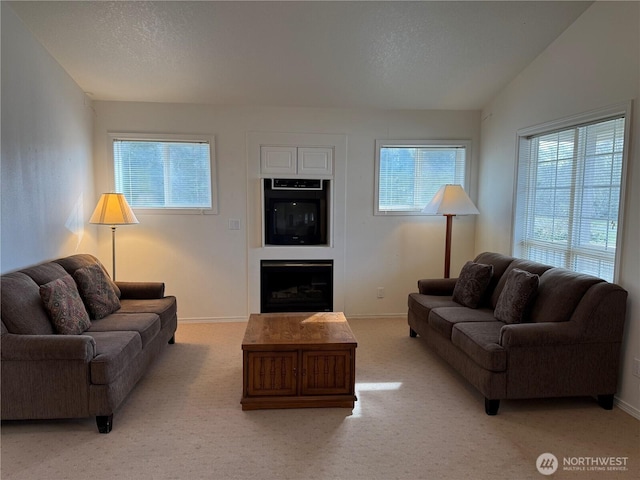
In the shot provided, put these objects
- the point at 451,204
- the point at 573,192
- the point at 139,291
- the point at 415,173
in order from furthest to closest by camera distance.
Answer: the point at 415,173
the point at 451,204
the point at 139,291
the point at 573,192

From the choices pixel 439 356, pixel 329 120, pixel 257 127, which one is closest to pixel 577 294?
pixel 439 356

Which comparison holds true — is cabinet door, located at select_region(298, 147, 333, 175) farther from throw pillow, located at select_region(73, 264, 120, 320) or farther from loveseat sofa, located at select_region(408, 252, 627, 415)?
loveseat sofa, located at select_region(408, 252, 627, 415)

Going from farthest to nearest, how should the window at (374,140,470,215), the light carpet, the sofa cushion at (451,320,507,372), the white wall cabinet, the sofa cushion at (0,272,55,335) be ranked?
the window at (374,140,470,215) < the white wall cabinet < the sofa cushion at (451,320,507,372) < the sofa cushion at (0,272,55,335) < the light carpet

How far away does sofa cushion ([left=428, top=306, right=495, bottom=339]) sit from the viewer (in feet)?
10.5

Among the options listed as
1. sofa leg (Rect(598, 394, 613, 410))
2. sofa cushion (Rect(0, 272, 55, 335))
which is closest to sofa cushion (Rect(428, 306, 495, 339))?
sofa leg (Rect(598, 394, 613, 410))

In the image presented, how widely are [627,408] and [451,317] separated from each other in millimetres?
1246

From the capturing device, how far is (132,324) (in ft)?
9.95

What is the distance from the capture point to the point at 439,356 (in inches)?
139

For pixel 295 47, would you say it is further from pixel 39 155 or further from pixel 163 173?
pixel 39 155

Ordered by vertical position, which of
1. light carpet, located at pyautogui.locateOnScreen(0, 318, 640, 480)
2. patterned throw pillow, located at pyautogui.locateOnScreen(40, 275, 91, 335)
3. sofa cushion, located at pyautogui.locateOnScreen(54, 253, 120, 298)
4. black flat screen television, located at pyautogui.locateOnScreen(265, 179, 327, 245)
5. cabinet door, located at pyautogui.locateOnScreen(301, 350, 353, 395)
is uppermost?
black flat screen television, located at pyautogui.locateOnScreen(265, 179, 327, 245)

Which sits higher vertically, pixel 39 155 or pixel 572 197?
pixel 39 155

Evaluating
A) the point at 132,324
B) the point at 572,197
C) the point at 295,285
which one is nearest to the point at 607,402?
the point at 572,197

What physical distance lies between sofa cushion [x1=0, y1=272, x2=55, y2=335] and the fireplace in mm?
2340

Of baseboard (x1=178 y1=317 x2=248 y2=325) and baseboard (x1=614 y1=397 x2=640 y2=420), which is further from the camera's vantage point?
baseboard (x1=178 y1=317 x2=248 y2=325)
